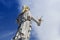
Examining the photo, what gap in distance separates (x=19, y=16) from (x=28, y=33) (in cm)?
117

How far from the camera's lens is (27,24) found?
16156 millimetres

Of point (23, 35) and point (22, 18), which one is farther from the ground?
point (22, 18)

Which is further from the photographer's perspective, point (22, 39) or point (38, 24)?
point (38, 24)

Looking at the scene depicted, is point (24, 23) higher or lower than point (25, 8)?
lower

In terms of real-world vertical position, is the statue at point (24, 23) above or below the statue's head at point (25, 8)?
below

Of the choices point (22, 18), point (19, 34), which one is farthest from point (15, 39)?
point (22, 18)

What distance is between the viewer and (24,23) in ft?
53.1

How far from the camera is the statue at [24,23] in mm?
15609

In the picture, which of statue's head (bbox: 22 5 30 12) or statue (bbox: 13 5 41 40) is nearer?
statue (bbox: 13 5 41 40)

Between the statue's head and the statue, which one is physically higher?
the statue's head

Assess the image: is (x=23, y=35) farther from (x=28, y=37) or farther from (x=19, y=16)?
(x=19, y=16)

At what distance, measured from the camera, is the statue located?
51.2ft

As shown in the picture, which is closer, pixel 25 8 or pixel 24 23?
pixel 24 23

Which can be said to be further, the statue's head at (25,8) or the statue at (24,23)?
the statue's head at (25,8)
